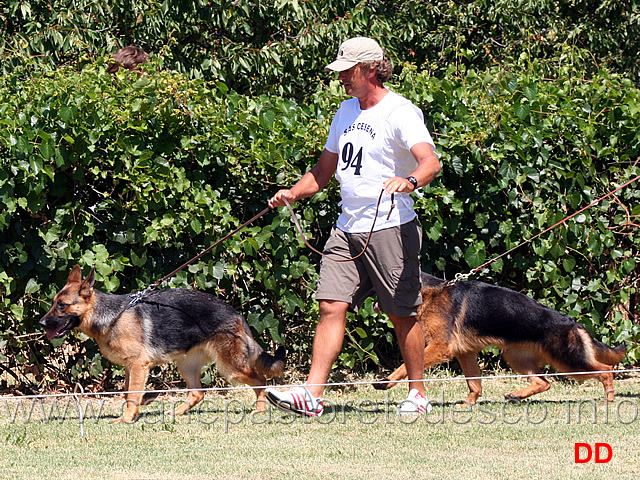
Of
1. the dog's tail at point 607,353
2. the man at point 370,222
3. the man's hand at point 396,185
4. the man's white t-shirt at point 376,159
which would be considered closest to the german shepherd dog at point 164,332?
the man at point 370,222

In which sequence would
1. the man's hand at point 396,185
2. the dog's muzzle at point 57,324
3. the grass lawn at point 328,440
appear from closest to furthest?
the grass lawn at point 328,440 < the man's hand at point 396,185 < the dog's muzzle at point 57,324

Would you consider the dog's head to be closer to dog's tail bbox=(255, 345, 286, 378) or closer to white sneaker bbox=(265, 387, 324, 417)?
dog's tail bbox=(255, 345, 286, 378)

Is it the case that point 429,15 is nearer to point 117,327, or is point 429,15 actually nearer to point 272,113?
point 272,113

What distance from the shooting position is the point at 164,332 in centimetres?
669

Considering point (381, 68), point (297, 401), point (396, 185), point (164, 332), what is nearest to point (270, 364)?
point (164, 332)

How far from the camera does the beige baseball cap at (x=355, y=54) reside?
5.77m

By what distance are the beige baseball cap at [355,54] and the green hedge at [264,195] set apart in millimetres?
1530

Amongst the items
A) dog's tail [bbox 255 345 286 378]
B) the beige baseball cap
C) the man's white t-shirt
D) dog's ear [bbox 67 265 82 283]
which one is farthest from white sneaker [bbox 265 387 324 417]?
the beige baseball cap

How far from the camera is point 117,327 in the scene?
6562 mm

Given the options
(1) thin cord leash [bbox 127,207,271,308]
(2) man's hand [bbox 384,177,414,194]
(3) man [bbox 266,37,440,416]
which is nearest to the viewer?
(2) man's hand [bbox 384,177,414,194]

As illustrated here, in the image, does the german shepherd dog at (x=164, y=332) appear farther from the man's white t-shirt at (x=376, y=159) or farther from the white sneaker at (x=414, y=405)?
the man's white t-shirt at (x=376, y=159)

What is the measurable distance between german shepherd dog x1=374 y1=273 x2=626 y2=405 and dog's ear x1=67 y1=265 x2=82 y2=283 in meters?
2.39

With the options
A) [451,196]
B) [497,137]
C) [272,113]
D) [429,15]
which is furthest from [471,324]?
[429,15]

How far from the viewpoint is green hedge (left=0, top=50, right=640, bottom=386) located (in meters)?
6.92
